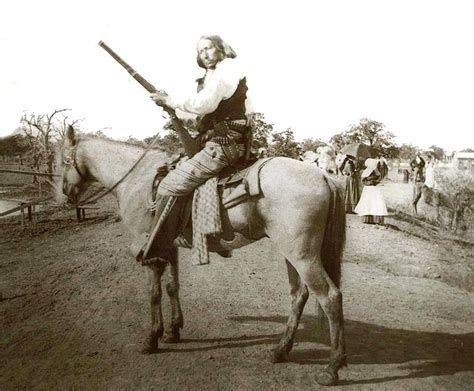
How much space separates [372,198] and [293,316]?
741cm

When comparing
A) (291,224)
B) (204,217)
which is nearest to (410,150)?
(291,224)

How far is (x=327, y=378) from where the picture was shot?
3.59 metres

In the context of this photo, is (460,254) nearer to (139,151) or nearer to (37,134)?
(139,151)

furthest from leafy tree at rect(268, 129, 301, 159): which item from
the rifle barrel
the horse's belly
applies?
the rifle barrel

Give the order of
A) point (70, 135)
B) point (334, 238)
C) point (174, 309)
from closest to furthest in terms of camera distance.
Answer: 1. point (334, 238)
2. point (70, 135)
3. point (174, 309)

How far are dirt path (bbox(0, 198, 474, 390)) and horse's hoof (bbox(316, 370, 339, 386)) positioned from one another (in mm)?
72

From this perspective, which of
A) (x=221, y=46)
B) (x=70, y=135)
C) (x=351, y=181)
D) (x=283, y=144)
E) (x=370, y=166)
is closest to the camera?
(x=221, y=46)

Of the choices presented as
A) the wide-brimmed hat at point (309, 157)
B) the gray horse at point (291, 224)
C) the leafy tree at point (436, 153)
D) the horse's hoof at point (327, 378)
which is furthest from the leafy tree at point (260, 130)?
the leafy tree at point (436, 153)

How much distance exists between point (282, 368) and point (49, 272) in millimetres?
3106

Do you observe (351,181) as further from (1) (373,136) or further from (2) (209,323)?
(2) (209,323)

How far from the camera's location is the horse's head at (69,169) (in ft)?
14.1

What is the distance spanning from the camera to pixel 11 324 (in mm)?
4094

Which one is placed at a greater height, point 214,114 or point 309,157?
point 214,114

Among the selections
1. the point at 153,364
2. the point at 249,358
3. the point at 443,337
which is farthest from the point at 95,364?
the point at 443,337
